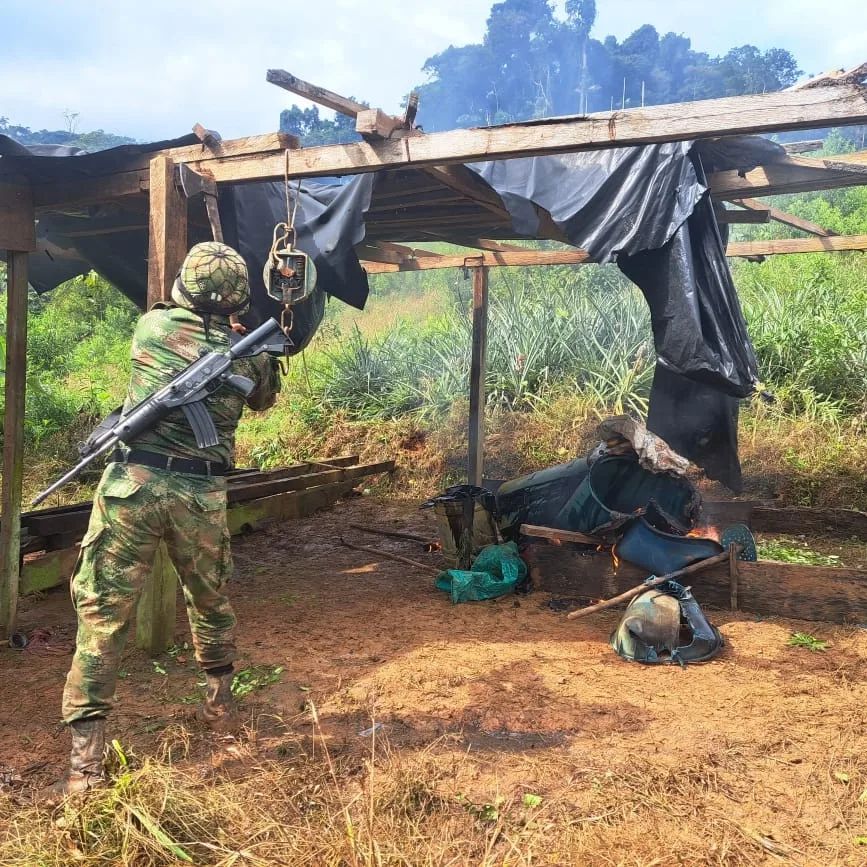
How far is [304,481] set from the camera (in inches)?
323

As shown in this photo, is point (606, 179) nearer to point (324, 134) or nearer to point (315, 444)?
point (315, 444)

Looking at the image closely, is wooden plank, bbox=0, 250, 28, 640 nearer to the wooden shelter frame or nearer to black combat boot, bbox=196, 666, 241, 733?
the wooden shelter frame

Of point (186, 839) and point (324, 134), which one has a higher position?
point (324, 134)

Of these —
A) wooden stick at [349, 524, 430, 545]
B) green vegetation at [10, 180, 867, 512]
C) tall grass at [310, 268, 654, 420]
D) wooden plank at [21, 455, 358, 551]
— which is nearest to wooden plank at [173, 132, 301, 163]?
wooden plank at [21, 455, 358, 551]

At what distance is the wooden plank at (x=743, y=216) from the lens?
5886mm

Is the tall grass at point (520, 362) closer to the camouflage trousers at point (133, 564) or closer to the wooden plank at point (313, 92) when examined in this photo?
the wooden plank at point (313, 92)

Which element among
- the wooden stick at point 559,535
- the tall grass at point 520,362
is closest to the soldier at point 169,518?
the wooden stick at point 559,535

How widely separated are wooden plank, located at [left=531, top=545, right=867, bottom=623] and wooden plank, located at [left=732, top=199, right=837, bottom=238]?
2.65 meters

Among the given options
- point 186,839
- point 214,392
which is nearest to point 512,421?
point 214,392

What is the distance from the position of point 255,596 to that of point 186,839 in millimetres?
3157

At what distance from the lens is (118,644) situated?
3.10 m

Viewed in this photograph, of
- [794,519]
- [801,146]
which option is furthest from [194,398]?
[794,519]

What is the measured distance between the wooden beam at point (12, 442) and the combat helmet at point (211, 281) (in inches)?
67.4

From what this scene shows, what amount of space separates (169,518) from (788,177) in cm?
431
